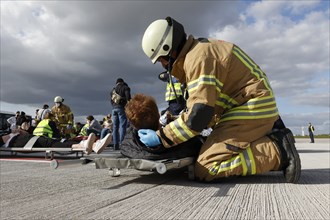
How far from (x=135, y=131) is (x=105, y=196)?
2.81ft

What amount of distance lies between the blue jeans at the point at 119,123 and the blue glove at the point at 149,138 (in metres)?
4.74

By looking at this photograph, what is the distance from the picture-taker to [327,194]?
79.0 inches

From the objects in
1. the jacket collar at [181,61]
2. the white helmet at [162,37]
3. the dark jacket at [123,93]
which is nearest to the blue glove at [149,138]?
the jacket collar at [181,61]

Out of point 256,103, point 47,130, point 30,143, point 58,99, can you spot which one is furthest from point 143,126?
point 58,99

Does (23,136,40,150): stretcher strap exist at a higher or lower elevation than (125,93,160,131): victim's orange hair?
lower

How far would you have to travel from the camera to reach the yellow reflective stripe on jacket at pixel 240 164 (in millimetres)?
2457

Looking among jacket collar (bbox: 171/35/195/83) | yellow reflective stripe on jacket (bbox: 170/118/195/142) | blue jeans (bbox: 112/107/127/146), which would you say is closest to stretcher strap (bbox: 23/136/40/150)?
blue jeans (bbox: 112/107/127/146)

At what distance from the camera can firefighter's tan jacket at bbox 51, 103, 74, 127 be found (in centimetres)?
885

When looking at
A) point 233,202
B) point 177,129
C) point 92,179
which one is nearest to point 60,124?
point 92,179

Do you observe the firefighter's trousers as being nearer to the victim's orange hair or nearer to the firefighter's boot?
the firefighter's boot

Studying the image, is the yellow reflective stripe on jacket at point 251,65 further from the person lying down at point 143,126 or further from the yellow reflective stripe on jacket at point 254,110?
the person lying down at point 143,126

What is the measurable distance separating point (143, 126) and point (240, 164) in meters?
0.90

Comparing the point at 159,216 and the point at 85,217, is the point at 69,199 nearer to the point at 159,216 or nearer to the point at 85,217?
the point at 85,217

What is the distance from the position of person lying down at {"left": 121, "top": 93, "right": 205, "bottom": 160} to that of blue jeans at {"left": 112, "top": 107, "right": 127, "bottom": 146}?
4577 mm
